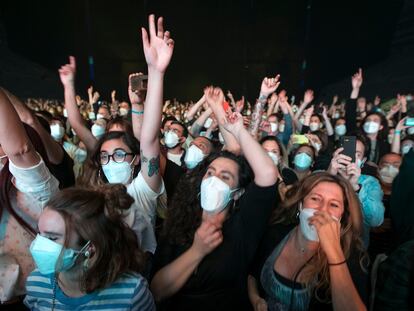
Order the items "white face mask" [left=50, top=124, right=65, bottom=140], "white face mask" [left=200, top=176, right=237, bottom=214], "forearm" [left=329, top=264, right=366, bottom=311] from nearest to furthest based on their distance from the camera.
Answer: "forearm" [left=329, top=264, right=366, bottom=311], "white face mask" [left=200, top=176, right=237, bottom=214], "white face mask" [left=50, top=124, right=65, bottom=140]

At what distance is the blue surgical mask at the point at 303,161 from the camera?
10.6 ft

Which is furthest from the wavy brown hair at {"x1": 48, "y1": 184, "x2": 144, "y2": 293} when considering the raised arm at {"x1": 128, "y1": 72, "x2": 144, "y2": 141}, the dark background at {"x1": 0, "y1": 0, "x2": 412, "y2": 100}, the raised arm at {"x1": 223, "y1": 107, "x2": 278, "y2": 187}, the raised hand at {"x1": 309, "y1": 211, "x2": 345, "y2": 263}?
the dark background at {"x1": 0, "y1": 0, "x2": 412, "y2": 100}

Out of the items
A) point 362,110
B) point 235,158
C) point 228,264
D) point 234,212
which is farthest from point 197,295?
point 362,110

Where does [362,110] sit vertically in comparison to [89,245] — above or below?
above

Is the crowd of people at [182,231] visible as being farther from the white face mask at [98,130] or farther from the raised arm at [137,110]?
the white face mask at [98,130]

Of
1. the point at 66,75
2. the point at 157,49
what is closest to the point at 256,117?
the point at 157,49

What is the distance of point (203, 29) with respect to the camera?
13.0 metres

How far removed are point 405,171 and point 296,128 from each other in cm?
338

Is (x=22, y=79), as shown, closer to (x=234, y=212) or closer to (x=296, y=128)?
(x=296, y=128)

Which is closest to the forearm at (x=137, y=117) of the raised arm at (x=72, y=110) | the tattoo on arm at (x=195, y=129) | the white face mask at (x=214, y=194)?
the raised arm at (x=72, y=110)

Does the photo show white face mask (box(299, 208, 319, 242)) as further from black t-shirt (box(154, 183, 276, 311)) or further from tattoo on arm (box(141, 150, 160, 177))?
tattoo on arm (box(141, 150, 160, 177))

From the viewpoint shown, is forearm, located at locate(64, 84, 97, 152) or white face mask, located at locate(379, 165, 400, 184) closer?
forearm, located at locate(64, 84, 97, 152)

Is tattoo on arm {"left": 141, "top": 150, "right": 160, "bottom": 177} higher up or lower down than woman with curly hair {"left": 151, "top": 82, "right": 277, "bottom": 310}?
higher up

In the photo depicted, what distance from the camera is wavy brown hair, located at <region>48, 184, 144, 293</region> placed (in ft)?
3.63
